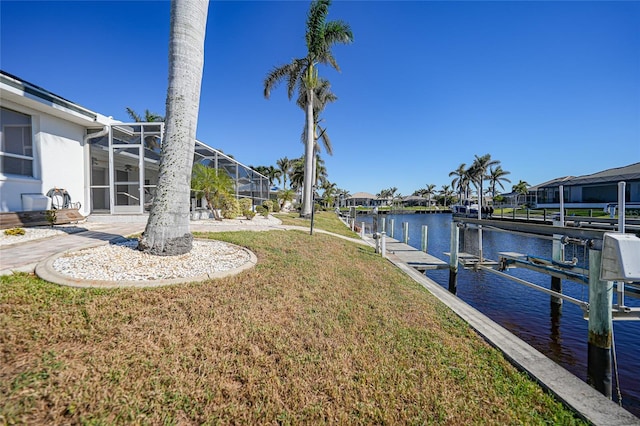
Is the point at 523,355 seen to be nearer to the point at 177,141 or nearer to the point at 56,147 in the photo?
the point at 177,141

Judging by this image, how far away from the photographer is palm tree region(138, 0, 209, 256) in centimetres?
483

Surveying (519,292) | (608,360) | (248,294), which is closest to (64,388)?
(248,294)

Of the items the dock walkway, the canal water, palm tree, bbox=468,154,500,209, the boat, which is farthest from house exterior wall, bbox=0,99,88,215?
palm tree, bbox=468,154,500,209

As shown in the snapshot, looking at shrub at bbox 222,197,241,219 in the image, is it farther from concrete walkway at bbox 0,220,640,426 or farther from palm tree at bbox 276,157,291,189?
palm tree at bbox 276,157,291,189

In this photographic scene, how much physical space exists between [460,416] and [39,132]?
14438mm

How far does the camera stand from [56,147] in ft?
33.1

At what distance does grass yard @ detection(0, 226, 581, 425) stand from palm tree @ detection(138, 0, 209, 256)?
57.2 inches

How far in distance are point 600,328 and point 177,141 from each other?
25.8 feet

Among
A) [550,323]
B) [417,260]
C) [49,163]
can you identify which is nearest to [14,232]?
[49,163]

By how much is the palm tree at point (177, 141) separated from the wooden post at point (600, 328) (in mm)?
7018

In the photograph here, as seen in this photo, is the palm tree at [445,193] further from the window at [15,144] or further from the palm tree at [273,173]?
the window at [15,144]

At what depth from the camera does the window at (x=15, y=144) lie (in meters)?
8.56

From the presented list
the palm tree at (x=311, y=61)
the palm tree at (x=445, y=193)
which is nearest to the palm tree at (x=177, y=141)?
the palm tree at (x=311, y=61)

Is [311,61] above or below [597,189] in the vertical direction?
above
